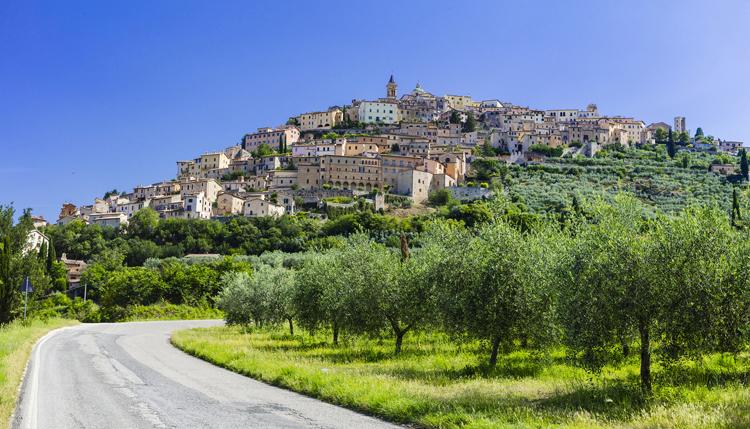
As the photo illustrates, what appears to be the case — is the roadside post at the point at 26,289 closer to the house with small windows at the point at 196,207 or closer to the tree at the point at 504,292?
the tree at the point at 504,292

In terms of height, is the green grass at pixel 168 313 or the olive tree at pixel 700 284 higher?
the olive tree at pixel 700 284

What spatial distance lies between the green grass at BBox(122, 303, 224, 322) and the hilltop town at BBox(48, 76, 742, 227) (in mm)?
64801

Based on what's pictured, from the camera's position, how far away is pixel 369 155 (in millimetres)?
147625

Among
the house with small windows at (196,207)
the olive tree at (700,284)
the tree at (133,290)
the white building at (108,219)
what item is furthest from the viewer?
the white building at (108,219)

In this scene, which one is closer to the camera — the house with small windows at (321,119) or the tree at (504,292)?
the tree at (504,292)

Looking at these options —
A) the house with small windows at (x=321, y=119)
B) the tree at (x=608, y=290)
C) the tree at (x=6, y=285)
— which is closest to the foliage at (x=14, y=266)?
the tree at (x=6, y=285)

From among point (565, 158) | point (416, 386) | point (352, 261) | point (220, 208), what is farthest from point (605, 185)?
point (416, 386)

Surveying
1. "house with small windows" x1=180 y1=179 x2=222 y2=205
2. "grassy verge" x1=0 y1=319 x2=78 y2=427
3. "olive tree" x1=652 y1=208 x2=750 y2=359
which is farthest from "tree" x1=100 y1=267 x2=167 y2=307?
"house with small windows" x1=180 y1=179 x2=222 y2=205

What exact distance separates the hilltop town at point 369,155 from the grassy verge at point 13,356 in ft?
313

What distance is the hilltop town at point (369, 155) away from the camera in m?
136

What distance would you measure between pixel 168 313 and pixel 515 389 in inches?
2081

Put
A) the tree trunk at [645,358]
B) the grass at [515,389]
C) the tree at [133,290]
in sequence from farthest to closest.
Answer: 1. the tree at [133,290]
2. the tree trunk at [645,358]
3. the grass at [515,389]

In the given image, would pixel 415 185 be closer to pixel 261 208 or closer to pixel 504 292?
pixel 261 208

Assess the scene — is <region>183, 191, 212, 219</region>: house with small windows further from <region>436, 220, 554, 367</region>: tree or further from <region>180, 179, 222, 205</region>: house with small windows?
<region>436, 220, 554, 367</region>: tree
